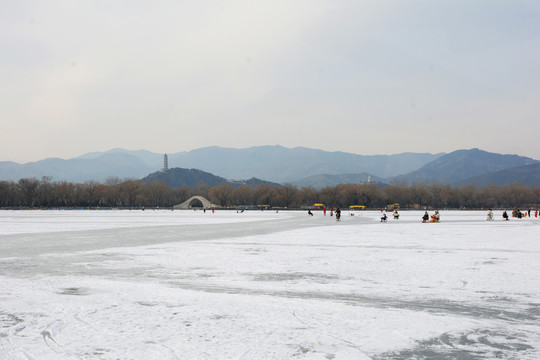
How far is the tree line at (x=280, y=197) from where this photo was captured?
15262cm

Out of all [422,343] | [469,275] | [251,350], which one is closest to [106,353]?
[251,350]

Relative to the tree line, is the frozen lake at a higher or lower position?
lower

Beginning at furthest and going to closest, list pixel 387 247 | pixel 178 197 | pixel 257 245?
1. pixel 178 197
2. pixel 257 245
3. pixel 387 247

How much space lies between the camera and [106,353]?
5.85 m

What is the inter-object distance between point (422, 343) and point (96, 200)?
163183mm

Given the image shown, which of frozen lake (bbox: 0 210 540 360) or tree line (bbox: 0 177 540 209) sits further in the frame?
tree line (bbox: 0 177 540 209)

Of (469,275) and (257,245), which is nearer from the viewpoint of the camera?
(469,275)

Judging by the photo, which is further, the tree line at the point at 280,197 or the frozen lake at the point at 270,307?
the tree line at the point at 280,197

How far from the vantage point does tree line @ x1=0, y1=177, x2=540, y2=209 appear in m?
153

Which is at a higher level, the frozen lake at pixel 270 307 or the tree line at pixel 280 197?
the tree line at pixel 280 197

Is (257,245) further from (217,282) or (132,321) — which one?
(132,321)

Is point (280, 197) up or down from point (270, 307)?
up

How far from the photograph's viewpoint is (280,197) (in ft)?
504

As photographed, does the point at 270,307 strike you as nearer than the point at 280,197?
Yes
